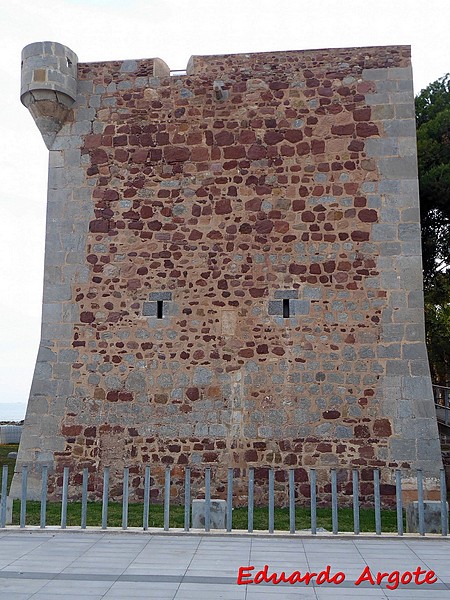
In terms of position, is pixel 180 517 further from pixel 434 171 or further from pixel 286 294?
pixel 434 171

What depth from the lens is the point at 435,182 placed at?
11.4 meters

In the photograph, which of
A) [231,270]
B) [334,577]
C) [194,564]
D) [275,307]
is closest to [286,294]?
[275,307]

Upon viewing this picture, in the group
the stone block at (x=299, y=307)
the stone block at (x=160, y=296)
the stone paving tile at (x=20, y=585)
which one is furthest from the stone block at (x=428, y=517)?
the stone block at (x=160, y=296)

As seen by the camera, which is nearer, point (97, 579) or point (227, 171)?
point (97, 579)

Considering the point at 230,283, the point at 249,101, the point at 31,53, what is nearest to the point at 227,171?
the point at 249,101

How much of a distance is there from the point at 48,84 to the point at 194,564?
21.3 feet

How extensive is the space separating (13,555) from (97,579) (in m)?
0.97

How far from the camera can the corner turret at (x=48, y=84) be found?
8.27 m

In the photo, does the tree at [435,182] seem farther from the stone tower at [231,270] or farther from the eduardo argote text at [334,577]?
the eduardo argote text at [334,577]

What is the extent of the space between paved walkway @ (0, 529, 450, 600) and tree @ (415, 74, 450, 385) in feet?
25.9

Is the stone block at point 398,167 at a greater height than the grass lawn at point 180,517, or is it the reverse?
the stone block at point 398,167

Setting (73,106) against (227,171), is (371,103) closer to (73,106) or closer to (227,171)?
(227,171)

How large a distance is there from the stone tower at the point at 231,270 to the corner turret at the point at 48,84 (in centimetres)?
3

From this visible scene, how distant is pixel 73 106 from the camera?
852cm
